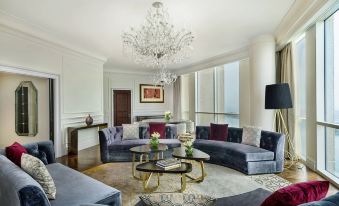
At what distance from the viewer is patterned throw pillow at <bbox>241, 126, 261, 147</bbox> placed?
454cm

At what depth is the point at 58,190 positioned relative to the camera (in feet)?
7.18

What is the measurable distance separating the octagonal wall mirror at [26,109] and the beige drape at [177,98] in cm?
606

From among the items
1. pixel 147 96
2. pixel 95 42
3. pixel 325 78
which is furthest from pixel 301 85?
pixel 147 96

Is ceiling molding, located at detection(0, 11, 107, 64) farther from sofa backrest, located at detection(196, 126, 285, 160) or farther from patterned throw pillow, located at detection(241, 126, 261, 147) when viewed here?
patterned throw pillow, located at detection(241, 126, 261, 147)

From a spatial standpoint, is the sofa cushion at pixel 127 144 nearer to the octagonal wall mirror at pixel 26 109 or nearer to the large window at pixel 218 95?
the octagonal wall mirror at pixel 26 109

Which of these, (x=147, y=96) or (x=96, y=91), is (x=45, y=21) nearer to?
(x=96, y=91)

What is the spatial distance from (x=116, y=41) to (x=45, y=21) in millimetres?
1722

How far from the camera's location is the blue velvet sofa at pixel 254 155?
13.2ft

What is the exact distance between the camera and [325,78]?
3977 millimetres

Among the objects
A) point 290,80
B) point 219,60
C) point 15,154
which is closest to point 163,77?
point 219,60

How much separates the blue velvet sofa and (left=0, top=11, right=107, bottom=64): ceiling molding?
4.45m

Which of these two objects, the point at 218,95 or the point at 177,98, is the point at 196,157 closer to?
the point at 218,95

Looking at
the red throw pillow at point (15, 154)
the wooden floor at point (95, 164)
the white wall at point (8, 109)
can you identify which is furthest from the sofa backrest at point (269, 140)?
the white wall at point (8, 109)

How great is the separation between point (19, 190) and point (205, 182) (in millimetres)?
2762
